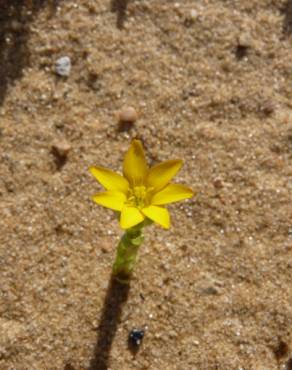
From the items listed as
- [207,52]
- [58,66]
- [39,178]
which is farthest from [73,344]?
[207,52]

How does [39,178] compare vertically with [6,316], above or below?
above

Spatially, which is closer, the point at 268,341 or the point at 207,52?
the point at 268,341

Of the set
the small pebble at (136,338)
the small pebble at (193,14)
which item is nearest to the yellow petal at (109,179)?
the small pebble at (136,338)

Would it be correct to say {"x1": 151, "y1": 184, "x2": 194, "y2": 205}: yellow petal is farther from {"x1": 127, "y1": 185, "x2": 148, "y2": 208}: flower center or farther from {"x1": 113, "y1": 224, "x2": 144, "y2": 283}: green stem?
{"x1": 113, "y1": 224, "x2": 144, "y2": 283}: green stem

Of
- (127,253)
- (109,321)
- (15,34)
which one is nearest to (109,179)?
(127,253)

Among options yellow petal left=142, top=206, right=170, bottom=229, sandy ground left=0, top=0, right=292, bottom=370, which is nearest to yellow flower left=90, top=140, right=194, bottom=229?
yellow petal left=142, top=206, right=170, bottom=229

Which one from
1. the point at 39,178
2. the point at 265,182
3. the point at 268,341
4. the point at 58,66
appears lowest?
the point at 268,341

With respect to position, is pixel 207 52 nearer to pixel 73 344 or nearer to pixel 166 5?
pixel 166 5
